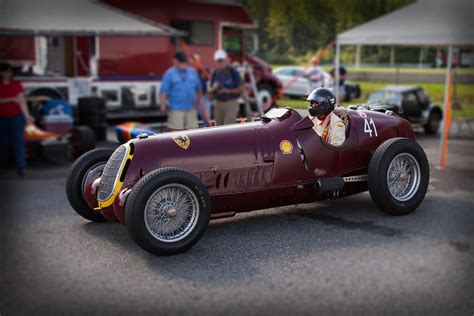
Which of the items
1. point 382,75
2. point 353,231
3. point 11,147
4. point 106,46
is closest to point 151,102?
Result: point 106,46

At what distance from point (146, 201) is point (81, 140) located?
499cm

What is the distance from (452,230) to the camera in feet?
16.5

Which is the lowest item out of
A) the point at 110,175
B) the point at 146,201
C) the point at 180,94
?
the point at 146,201

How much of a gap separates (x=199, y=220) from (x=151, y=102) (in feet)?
32.1

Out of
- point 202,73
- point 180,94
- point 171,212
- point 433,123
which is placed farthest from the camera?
point 202,73

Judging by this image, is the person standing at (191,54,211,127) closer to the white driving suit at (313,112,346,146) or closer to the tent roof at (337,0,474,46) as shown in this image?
the tent roof at (337,0,474,46)

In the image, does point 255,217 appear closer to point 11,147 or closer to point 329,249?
point 329,249

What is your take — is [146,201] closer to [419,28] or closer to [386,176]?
[386,176]

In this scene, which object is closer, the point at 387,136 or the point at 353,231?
the point at 353,231

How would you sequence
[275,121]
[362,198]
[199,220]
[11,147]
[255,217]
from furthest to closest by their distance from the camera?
[11,147] < [362,198] < [255,217] < [275,121] < [199,220]

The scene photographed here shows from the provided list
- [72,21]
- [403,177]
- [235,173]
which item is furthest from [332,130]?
[72,21]

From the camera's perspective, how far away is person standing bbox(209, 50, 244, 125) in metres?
9.58

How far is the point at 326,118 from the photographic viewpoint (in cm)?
574

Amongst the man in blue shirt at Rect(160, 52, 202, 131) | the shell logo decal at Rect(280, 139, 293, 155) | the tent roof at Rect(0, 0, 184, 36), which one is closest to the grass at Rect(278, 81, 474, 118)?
the man in blue shirt at Rect(160, 52, 202, 131)
